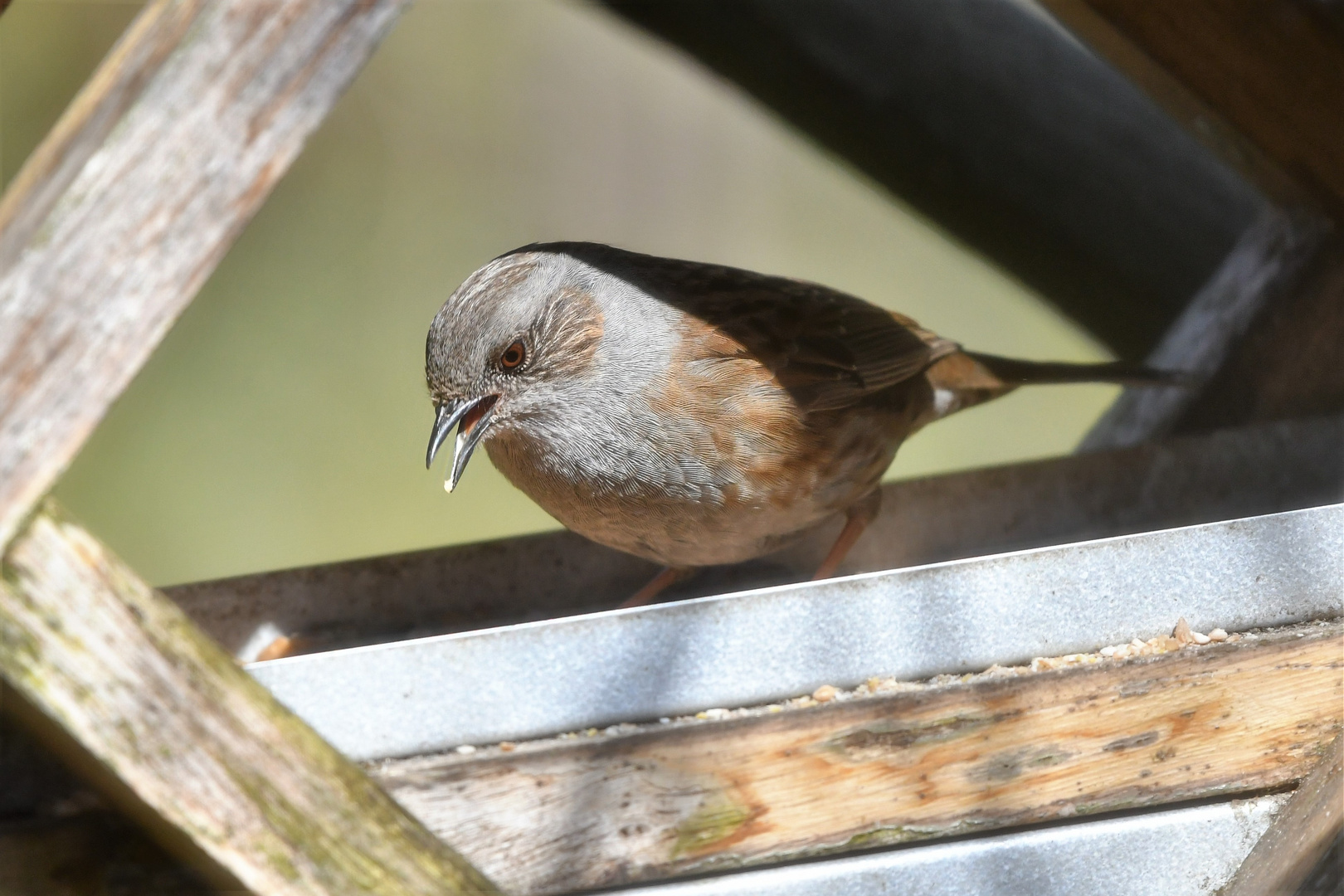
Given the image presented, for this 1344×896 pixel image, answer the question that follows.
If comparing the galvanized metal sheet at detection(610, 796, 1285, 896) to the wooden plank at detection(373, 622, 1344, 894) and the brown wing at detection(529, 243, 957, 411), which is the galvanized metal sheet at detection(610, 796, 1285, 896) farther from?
the brown wing at detection(529, 243, 957, 411)

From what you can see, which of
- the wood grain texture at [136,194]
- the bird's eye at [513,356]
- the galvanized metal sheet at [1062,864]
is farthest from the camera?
the bird's eye at [513,356]

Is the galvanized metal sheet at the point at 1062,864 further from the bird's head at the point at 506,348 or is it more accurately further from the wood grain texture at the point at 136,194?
the wood grain texture at the point at 136,194

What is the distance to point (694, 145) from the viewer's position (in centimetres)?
517

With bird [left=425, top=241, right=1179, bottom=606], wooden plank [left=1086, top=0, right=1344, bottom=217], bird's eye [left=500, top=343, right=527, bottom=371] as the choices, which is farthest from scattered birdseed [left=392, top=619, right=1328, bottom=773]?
wooden plank [left=1086, top=0, right=1344, bottom=217]

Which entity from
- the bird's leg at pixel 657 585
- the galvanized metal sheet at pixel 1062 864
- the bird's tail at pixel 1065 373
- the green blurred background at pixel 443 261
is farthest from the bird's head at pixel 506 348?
the green blurred background at pixel 443 261

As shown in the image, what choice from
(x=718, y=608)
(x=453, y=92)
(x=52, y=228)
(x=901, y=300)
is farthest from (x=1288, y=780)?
(x=453, y=92)

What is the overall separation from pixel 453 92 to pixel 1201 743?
4340 millimetres

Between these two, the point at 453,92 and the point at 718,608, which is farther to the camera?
the point at 453,92

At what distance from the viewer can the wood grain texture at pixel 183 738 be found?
121 cm

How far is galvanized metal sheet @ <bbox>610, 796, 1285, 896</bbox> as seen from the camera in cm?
174

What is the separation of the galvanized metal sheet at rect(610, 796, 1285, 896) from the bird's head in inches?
39.5

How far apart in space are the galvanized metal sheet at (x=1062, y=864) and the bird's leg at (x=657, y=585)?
1156 mm

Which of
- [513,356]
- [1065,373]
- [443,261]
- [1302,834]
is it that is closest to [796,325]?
[513,356]

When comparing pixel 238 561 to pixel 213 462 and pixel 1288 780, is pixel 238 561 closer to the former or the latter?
pixel 213 462
